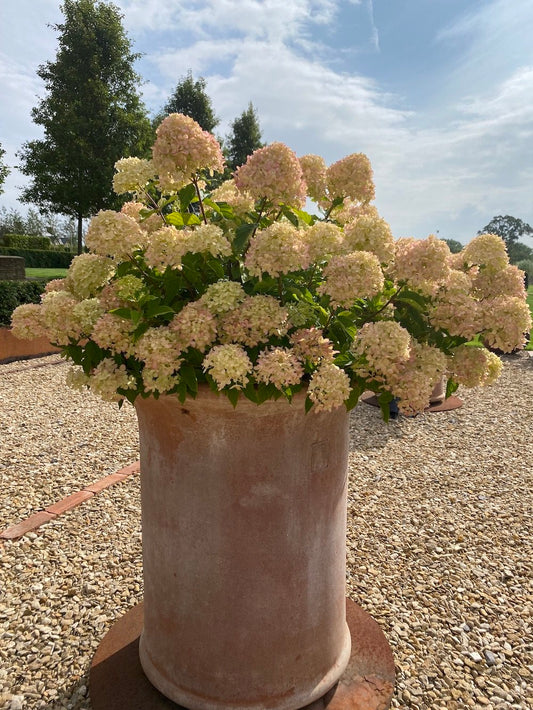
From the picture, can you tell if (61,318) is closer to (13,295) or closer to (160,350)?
(160,350)

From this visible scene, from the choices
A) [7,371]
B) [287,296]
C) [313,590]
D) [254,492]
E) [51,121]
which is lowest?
[7,371]

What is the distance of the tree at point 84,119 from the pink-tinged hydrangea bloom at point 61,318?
18842 mm

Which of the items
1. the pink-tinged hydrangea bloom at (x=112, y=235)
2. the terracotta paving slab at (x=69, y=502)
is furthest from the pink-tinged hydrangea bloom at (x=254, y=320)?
the terracotta paving slab at (x=69, y=502)

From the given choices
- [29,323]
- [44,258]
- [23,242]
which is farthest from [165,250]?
[23,242]

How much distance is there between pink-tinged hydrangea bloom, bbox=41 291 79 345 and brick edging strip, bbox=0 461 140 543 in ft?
8.92

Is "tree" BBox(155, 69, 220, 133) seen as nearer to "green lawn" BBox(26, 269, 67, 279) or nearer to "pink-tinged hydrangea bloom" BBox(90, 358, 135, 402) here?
"green lawn" BBox(26, 269, 67, 279)

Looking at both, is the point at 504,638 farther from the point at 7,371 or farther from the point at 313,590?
the point at 7,371

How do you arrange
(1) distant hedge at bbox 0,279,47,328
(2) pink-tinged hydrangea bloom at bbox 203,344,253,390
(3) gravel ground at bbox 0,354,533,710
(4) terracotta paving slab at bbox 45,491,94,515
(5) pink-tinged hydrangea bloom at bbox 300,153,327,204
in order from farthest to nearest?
1. (1) distant hedge at bbox 0,279,47,328
2. (4) terracotta paving slab at bbox 45,491,94,515
3. (3) gravel ground at bbox 0,354,533,710
4. (5) pink-tinged hydrangea bloom at bbox 300,153,327,204
5. (2) pink-tinged hydrangea bloom at bbox 203,344,253,390

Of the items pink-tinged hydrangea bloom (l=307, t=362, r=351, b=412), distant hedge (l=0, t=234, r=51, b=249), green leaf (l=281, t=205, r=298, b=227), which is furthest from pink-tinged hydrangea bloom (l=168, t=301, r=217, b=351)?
distant hedge (l=0, t=234, r=51, b=249)

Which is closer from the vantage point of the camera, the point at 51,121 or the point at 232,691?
the point at 232,691

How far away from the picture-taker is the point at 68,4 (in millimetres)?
19688

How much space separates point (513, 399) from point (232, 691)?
23.5 ft

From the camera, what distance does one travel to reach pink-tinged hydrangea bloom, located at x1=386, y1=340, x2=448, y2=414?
5.17 ft

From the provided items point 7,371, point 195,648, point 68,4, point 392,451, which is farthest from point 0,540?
point 68,4
